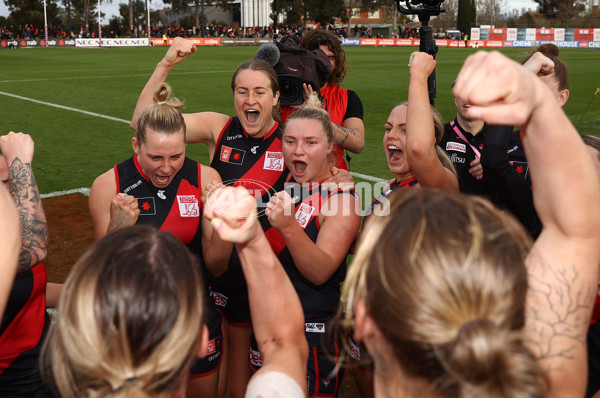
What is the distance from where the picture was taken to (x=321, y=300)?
2973 mm

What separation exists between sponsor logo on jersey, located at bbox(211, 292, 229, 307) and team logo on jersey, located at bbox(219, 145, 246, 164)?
2.91 ft

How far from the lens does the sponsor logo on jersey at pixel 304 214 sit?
3.05m

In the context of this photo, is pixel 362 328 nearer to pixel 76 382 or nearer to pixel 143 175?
pixel 76 382

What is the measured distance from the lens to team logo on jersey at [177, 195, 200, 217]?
3.37m

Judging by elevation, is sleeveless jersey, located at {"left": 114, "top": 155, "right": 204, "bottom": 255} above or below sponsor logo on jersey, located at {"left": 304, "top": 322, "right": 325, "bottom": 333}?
above

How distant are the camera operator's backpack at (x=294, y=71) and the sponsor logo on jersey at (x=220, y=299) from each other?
1561mm

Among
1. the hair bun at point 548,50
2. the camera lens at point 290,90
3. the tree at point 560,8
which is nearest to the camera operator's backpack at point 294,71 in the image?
the camera lens at point 290,90

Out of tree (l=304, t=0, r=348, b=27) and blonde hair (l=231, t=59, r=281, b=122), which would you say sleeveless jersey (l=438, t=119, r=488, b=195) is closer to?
blonde hair (l=231, t=59, r=281, b=122)

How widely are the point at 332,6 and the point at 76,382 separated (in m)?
74.3

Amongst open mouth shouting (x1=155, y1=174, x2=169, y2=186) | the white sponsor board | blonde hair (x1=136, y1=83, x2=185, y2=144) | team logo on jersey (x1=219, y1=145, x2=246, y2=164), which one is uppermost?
the white sponsor board

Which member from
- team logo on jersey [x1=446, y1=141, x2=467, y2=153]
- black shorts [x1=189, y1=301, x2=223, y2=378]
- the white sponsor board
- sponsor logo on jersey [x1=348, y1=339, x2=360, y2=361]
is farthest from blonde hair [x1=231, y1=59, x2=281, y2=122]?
the white sponsor board

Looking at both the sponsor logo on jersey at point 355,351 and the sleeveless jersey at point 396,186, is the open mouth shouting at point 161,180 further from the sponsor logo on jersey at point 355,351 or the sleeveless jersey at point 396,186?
the sponsor logo on jersey at point 355,351

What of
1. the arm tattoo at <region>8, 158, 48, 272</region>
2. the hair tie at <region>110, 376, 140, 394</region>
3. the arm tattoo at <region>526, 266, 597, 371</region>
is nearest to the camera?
the hair tie at <region>110, 376, 140, 394</region>

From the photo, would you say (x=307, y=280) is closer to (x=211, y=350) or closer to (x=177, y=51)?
(x=211, y=350)
